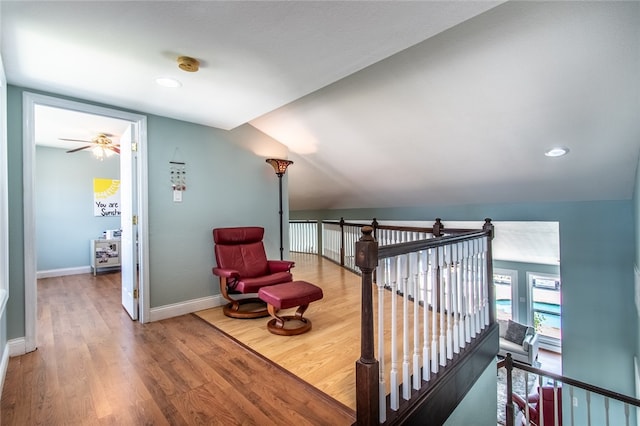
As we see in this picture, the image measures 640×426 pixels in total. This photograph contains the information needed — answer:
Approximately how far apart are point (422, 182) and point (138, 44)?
3950 mm

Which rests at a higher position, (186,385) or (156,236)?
(156,236)

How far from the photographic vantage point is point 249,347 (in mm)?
2436

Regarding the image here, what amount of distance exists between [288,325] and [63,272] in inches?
198

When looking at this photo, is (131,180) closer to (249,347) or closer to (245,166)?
(245,166)

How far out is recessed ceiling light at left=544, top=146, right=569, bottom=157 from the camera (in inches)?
121

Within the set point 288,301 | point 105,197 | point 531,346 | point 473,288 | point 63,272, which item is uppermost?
point 105,197

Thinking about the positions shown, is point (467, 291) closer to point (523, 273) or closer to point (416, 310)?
point (416, 310)

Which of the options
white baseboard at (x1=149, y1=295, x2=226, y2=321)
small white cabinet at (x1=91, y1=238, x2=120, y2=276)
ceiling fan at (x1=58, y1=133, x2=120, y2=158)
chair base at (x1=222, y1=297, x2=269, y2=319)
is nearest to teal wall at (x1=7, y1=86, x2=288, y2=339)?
white baseboard at (x1=149, y1=295, x2=226, y2=321)

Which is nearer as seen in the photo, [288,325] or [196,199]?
[288,325]

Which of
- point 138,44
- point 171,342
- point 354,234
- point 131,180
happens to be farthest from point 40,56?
point 354,234

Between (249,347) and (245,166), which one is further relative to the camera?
(245,166)

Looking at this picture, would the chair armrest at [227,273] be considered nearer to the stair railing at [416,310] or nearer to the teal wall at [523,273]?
the stair railing at [416,310]

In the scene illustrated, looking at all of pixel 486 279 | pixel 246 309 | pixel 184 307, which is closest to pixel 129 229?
pixel 184 307

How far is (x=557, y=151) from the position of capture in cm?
309
